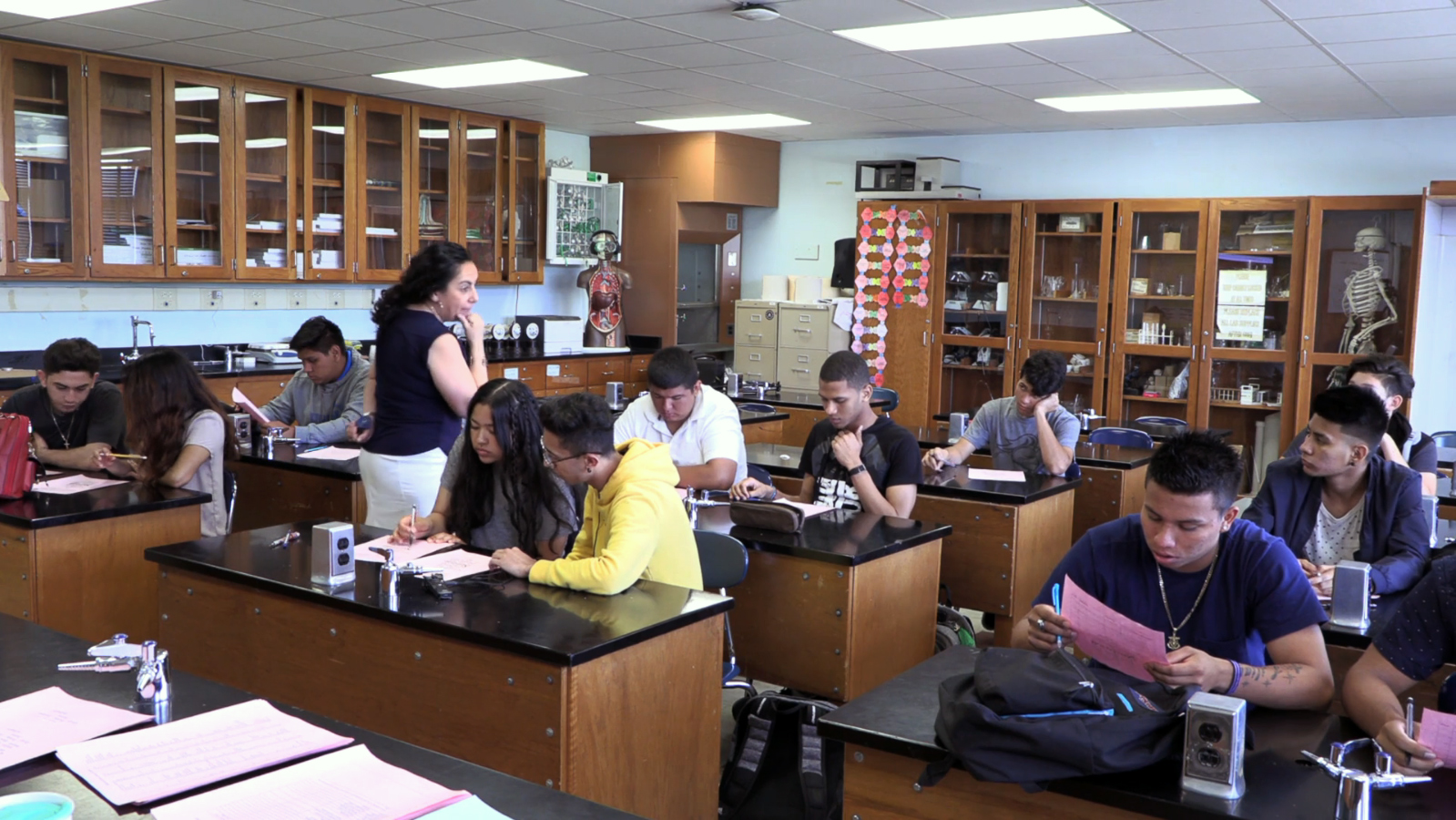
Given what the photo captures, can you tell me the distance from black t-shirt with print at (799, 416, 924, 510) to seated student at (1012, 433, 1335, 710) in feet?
5.32

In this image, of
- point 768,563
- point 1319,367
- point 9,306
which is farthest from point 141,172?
point 1319,367

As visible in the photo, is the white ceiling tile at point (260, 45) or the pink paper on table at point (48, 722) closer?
the pink paper on table at point (48, 722)

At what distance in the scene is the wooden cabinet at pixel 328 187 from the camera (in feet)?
24.1

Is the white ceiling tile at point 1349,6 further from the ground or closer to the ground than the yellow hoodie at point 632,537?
further from the ground

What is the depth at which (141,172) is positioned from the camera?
6.52 metres

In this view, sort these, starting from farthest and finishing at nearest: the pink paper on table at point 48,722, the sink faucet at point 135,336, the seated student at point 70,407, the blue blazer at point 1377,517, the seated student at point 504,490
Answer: the sink faucet at point 135,336 < the seated student at point 70,407 < the seated student at point 504,490 < the blue blazer at point 1377,517 < the pink paper on table at point 48,722

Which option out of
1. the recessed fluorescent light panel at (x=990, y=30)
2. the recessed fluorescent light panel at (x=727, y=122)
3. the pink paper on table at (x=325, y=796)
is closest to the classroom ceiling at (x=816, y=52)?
the recessed fluorescent light panel at (x=990, y=30)

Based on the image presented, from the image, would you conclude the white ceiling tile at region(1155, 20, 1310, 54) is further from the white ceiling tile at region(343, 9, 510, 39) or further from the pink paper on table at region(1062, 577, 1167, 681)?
the pink paper on table at region(1062, 577, 1167, 681)

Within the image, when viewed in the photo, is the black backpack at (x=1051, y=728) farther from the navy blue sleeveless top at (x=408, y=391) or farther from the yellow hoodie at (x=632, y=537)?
the navy blue sleeveless top at (x=408, y=391)

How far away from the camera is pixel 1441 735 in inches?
67.7

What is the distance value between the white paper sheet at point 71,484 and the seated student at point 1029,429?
3.16 m

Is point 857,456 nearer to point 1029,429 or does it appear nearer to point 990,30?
point 1029,429

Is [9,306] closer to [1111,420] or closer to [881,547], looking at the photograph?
[881,547]

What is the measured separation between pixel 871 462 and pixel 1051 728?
2303mm
